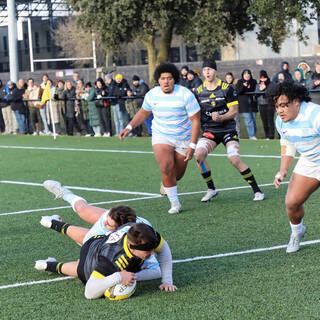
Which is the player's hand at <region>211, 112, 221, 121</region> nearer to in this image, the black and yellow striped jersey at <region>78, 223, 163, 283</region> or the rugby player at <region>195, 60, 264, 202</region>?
the rugby player at <region>195, 60, 264, 202</region>

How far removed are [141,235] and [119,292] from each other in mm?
587

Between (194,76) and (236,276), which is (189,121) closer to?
(236,276)

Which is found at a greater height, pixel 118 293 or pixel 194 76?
pixel 194 76

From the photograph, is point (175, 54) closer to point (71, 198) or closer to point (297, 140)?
point (71, 198)

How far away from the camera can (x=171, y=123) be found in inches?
403

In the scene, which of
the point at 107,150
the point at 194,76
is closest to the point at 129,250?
the point at 107,150

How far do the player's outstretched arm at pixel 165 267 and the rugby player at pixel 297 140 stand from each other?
138 cm

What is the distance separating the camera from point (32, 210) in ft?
36.6

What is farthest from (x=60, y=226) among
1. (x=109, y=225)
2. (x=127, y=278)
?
(x=127, y=278)

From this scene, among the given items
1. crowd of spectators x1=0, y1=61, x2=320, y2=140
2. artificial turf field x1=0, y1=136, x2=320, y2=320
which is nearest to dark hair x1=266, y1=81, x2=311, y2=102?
artificial turf field x1=0, y1=136, x2=320, y2=320

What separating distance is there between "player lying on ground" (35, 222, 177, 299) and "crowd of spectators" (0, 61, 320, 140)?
45.6 ft

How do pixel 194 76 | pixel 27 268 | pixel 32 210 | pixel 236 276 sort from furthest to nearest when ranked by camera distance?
pixel 194 76 < pixel 32 210 < pixel 27 268 < pixel 236 276

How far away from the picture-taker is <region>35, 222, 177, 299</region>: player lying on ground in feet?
19.6

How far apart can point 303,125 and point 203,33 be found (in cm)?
2184
